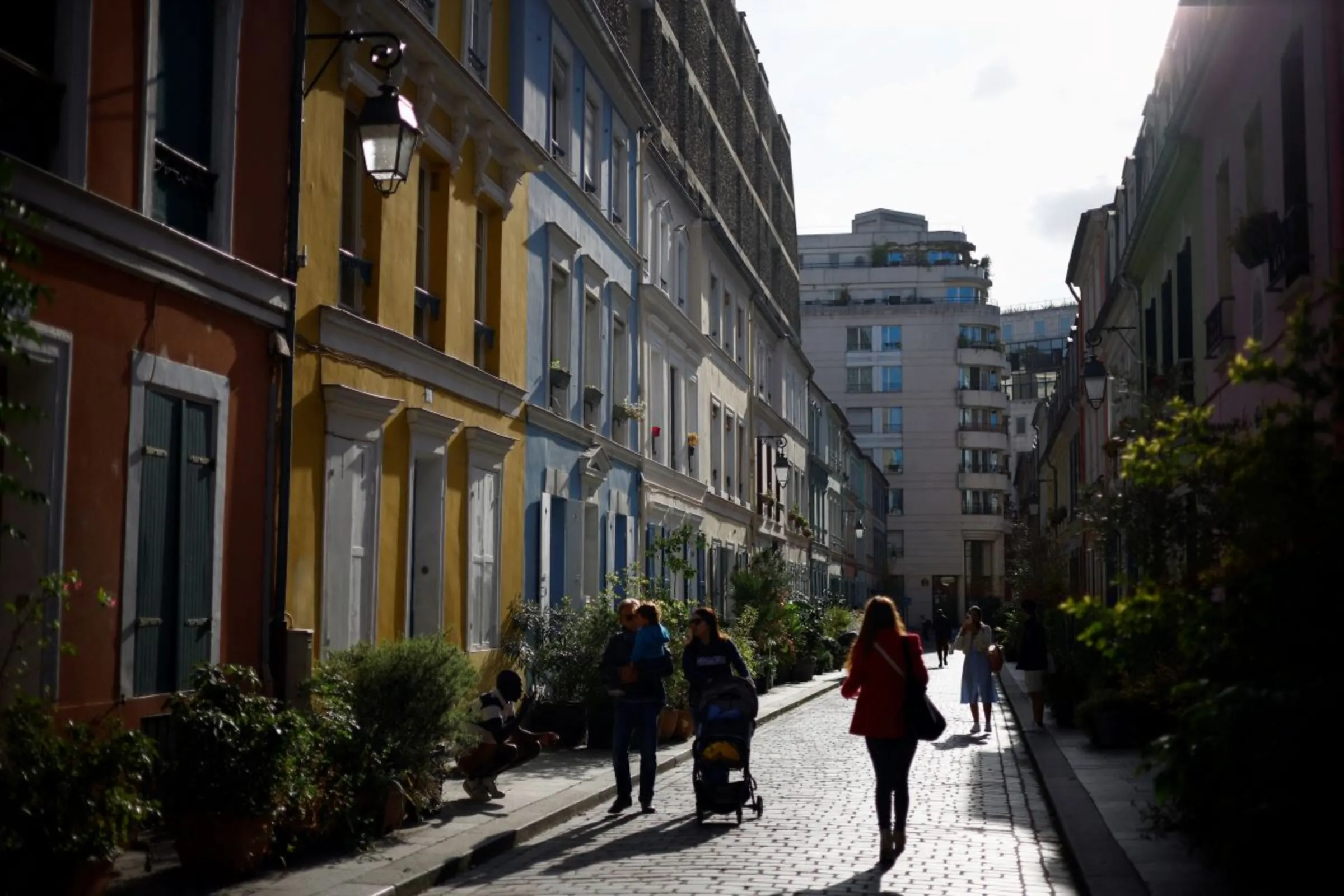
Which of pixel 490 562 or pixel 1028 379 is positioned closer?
pixel 490 562

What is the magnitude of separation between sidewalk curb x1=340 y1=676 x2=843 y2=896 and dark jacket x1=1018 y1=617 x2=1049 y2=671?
8.49 m

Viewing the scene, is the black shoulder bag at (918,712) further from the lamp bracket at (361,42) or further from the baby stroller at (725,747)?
the lamp bracket at (361,42)

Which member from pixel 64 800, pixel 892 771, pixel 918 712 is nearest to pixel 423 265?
pixel 918 712

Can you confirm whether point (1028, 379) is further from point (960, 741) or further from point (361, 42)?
point (361, 42)

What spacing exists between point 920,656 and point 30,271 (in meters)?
6.24

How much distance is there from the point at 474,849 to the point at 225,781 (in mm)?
2124

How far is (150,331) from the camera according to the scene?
35.8 ft

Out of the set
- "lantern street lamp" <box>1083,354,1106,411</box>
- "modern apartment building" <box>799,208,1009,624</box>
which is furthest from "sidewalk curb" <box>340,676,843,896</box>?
"modern apartment building" <box>799,208,1009,624</box>

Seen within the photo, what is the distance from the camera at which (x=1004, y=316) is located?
436ft

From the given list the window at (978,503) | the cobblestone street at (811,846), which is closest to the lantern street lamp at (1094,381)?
the cobblestone street at (811,846)

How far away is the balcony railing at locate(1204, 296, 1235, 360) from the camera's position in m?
17.2

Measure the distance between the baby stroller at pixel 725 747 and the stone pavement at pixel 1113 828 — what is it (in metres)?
2.47

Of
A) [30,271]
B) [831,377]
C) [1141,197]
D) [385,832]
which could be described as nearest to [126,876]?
[385,832]

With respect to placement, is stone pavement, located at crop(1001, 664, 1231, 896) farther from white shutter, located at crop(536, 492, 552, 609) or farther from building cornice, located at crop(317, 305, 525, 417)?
building cornice, located at crop(317, 305, 525, 417)
